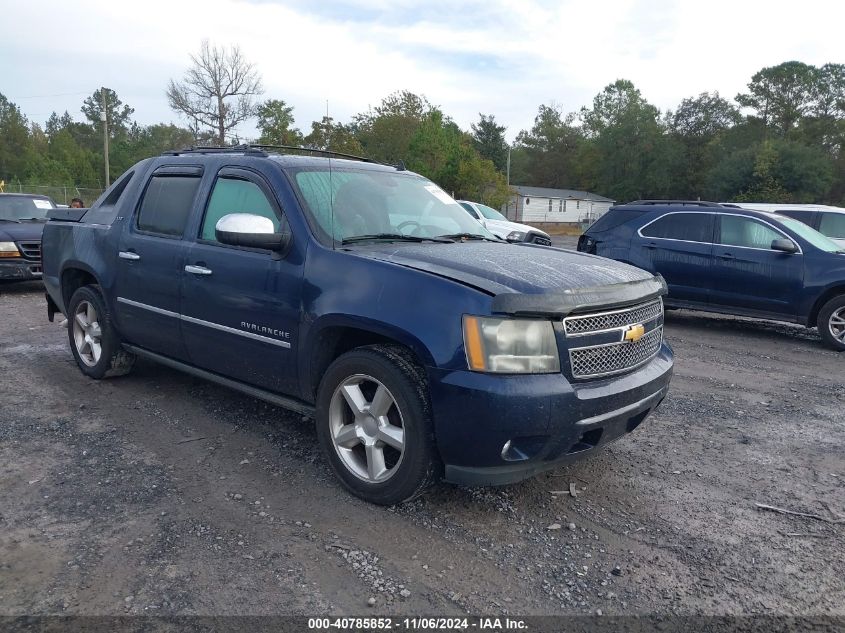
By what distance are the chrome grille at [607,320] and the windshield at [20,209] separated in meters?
11.3

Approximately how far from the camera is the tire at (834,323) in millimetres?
7996

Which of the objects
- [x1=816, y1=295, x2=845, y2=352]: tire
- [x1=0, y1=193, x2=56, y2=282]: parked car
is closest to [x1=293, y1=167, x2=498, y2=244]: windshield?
[x1=816, y1=295, x2=845, y2=352]: tire

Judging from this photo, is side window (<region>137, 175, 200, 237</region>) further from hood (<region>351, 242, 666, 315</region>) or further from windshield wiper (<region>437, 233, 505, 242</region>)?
windshield wiper (<region>437, 233, 505, 242</region>)

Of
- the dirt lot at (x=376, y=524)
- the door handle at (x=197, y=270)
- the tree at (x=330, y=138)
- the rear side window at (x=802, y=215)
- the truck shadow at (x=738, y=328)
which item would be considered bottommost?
the dirt lot at (x=376, y=524)

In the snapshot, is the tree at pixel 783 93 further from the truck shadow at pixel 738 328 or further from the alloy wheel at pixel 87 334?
the alloy wheel at pixel 87 334

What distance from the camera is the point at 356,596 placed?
271 cm

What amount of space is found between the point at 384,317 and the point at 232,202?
5.48 ft

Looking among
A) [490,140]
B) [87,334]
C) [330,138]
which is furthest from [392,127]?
[87,334]

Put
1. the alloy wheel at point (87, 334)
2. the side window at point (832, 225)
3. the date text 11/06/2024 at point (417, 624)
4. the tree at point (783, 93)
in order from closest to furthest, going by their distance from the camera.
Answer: the date text 11/06/2024 at point (417, 624) < the alloy wheel at point (87, 334) < the side window at point (832, 225) < the tree at point (783, 93)

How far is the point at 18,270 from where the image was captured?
10.5m

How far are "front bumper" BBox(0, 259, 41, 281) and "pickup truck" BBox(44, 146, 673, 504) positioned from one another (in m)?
→ 6.71

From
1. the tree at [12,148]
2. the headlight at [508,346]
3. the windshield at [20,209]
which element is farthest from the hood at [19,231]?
the tree at [12,148]

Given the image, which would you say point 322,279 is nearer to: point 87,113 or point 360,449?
point 360,449

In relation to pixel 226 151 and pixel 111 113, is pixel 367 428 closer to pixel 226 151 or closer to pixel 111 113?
pixel 226 151
